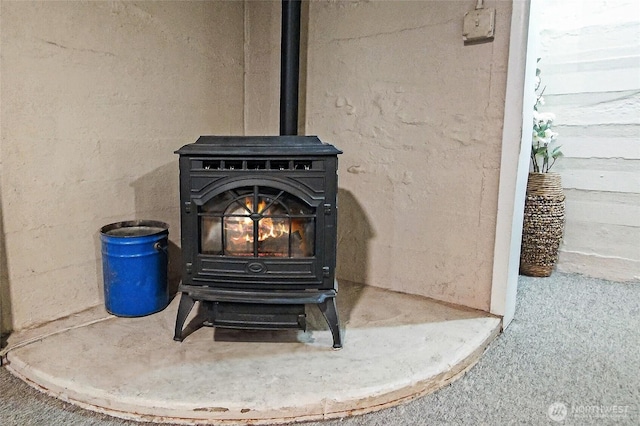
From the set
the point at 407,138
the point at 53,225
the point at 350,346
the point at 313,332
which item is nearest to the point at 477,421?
the point at 350,346

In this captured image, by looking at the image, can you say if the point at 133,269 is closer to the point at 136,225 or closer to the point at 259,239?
the point at 136,225

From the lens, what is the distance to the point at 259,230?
1.71 metres

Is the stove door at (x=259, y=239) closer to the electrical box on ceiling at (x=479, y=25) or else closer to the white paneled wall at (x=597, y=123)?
the electrical box on ceiling at (x=479, y=25)

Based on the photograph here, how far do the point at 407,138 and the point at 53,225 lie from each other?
5.18 ft

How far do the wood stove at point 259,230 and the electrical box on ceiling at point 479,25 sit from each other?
0.87 metres

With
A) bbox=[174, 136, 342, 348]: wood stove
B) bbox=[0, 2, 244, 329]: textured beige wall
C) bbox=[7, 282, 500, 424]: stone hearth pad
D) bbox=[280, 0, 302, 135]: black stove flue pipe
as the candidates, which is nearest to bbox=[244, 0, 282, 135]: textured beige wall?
bbox=[0, 2, 244, 329]: textured beige wall

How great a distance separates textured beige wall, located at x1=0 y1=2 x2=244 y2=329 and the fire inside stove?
628 mm

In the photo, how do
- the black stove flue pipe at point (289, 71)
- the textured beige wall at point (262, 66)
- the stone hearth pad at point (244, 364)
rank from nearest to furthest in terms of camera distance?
the stone hearth pad at point (244, 364) → the black stove flue pipe at point (289, 71) → the textured beige wall at point (262, 66)

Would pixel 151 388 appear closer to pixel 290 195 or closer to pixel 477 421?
pixel 290 195

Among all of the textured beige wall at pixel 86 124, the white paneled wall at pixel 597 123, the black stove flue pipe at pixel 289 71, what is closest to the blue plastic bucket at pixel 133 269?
the textured beige wall at pixel 86 124

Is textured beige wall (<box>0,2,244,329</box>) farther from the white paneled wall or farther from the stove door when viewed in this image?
the white paneled wall

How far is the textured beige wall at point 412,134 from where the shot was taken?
81.4 inches

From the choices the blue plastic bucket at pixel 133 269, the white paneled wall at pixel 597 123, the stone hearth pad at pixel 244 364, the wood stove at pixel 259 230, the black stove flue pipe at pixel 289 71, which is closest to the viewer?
the stone hearth pad at pixel 244 364

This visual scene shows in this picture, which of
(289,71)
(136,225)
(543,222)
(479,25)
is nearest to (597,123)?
(543,222)
